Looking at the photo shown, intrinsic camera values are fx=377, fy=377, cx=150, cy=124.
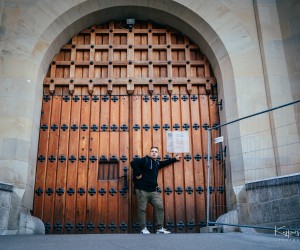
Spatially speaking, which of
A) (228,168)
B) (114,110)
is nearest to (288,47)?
(228,168)

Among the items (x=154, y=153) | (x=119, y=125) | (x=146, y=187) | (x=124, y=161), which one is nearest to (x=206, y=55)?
(x=119, y=125)

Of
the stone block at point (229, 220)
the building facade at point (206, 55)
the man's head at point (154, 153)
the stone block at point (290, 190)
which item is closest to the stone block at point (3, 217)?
the building facade at point (206, 55)

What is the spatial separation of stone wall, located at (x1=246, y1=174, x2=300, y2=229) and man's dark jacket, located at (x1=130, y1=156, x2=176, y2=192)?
1550 mm

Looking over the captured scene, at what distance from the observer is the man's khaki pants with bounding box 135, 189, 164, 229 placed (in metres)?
6.01

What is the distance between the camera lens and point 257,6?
708 cm

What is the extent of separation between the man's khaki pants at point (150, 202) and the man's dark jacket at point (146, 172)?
0.08 metres

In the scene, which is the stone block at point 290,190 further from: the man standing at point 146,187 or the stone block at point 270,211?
the man standing at point 146,187

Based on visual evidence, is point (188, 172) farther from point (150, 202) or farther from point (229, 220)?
point (229, 220)

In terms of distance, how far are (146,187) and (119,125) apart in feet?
4.50

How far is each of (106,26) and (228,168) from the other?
12.3ft

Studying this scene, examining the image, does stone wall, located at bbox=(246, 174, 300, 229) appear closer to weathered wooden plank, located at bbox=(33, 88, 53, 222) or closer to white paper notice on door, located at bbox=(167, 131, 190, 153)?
white paper notice on door, located at bbox=(167, 131, 190, 153)

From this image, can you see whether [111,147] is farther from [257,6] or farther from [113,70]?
[257,6]

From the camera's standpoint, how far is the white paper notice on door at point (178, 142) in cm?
679

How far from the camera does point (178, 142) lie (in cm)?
681
